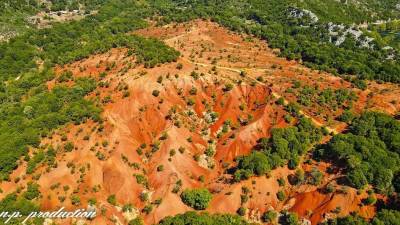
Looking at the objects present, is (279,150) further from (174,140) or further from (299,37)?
(299,37)

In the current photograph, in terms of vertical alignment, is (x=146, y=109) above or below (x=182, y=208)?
above

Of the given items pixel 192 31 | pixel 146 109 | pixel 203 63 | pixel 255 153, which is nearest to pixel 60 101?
pixel 146 109

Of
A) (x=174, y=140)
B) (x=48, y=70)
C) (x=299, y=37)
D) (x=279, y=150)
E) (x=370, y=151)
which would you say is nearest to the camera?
(x=370, y=151)

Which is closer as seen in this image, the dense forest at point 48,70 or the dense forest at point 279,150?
the dense forest at point 279,150

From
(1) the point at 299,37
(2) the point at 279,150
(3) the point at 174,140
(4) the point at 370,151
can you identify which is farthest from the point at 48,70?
(4) the point at 370,151

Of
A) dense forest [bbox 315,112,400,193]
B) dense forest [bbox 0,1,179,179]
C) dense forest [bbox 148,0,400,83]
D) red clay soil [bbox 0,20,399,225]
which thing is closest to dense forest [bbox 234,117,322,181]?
red clay soil [bbox 0,20,399,225]

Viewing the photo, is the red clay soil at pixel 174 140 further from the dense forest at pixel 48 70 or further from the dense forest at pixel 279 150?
the dense forest at pixel 48 70

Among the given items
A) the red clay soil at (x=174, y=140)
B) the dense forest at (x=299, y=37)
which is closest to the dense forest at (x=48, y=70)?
the red clay soil at (x=174, y=140)

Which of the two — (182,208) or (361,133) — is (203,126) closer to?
(182,208)
